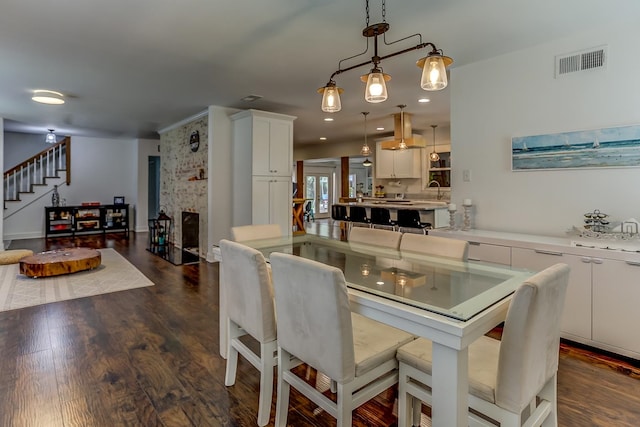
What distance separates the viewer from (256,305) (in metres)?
1.79

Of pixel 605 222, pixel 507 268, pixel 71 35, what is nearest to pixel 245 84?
pixel 71 35

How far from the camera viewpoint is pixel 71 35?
2.95 m

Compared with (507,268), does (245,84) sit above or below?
above

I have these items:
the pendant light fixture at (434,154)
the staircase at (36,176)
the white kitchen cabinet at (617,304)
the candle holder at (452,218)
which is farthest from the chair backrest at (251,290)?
the staircase at (36,176)

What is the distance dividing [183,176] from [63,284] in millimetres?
2991

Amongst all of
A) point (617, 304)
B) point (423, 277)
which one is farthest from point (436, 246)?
point (617, 304)

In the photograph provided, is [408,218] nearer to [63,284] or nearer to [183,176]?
[183,176]

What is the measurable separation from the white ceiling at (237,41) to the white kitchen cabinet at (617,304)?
184 centimetres

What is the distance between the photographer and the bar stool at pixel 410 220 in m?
5.45

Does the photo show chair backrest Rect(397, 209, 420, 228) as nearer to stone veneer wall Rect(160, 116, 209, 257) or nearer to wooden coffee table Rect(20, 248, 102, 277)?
stone veneer wall Rect(160, 116, 209, 257)

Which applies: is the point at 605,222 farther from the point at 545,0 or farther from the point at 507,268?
the point at 545,0

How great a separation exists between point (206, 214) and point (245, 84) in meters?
2.40

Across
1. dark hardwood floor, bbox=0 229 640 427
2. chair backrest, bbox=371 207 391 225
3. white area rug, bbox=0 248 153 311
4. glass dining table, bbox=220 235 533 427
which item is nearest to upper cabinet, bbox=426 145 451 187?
chair backrest, bbox=371 207 391 225

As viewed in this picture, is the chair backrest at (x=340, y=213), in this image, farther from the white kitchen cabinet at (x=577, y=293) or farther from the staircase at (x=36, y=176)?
the staircase at (x=36, y=176)
